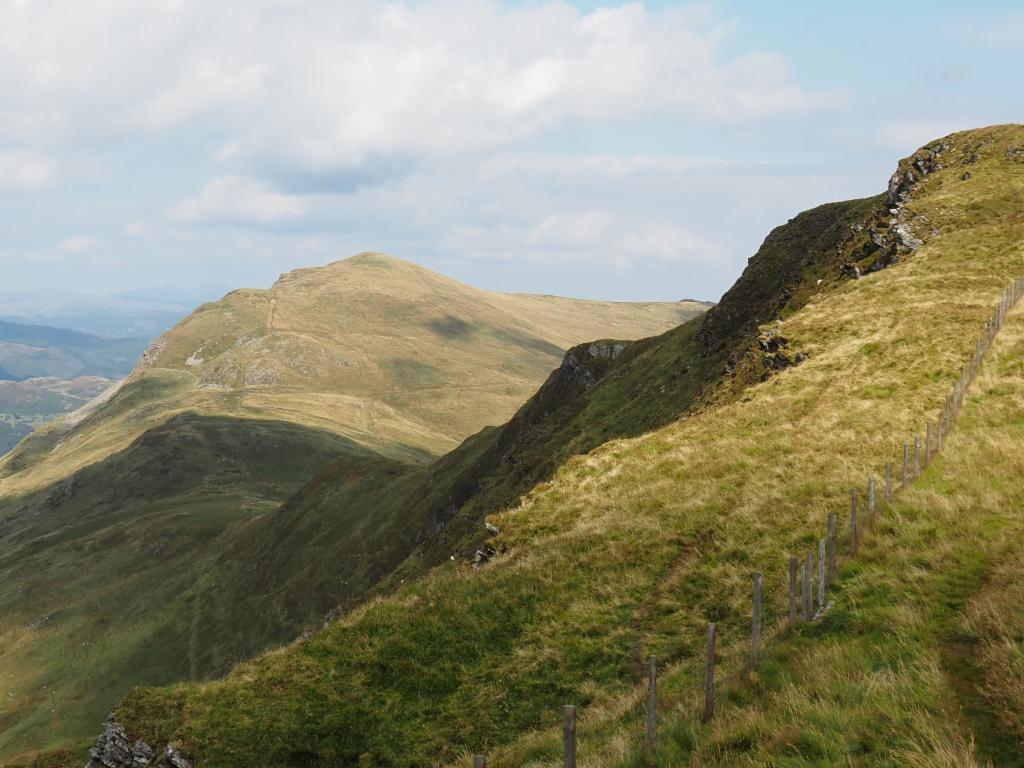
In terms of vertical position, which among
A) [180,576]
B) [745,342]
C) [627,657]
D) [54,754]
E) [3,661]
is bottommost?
[3,661]

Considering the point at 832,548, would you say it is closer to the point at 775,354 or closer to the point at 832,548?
the point at 832,548

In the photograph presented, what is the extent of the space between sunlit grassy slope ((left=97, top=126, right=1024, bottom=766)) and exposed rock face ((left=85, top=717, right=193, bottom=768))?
0.46 m

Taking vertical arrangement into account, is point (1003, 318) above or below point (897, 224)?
below

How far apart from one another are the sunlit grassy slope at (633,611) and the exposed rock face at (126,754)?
18.0 inches

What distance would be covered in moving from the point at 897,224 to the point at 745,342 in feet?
71.4

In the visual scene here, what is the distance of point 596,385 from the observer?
76375 millimetres

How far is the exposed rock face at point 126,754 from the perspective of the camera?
21827 mm

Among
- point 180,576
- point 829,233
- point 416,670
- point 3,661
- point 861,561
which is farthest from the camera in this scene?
point 180,576

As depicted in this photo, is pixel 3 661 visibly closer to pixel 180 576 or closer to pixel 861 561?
pixel 180 576

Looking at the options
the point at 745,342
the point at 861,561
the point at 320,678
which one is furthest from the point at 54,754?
the point at 745,342

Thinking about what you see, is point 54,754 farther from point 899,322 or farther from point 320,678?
point 899,322

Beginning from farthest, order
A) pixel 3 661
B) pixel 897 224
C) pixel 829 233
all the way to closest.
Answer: pixel 3 661, pixel 829 233, pixel 897 224

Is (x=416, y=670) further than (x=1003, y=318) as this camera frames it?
No

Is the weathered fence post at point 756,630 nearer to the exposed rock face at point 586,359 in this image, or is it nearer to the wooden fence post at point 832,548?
the wooden fence post at point 832,548
